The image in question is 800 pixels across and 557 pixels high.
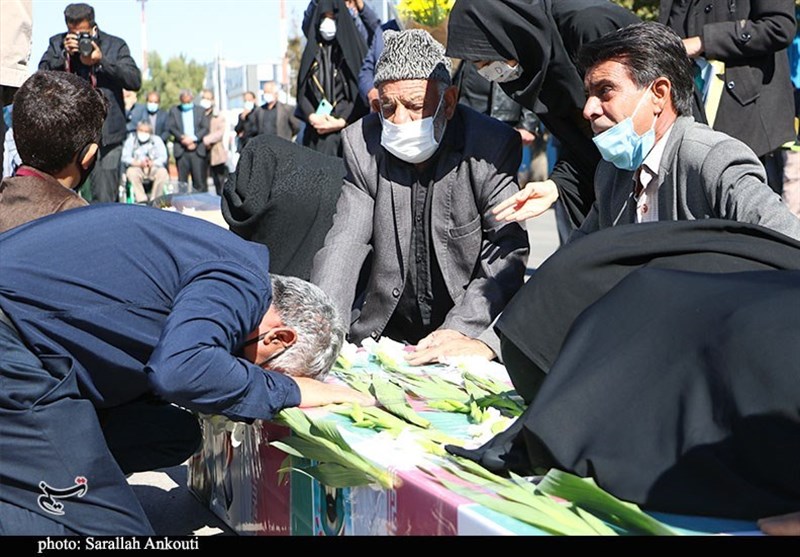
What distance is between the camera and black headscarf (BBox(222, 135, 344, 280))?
4969 mm

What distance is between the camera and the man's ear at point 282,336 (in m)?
2.76

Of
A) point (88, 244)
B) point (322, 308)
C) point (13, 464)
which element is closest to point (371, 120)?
point (322, 308)

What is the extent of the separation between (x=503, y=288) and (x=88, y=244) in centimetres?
174

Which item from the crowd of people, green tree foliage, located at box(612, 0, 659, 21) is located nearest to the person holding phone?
the crowd of people

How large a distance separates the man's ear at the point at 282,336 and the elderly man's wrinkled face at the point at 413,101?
148 centimetres

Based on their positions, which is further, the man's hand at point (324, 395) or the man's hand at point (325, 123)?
the man's hand at point (325, 123)

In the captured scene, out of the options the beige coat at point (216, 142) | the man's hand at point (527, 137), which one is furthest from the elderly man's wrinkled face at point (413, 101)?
the beige coat at point (216, 142)

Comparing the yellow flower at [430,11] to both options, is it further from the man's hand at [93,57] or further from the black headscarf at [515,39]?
the man's hand at [93,57]

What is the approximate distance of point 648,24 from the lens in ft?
11.2

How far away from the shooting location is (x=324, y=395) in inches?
114

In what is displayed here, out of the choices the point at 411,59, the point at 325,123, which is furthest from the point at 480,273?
the point at 325,123

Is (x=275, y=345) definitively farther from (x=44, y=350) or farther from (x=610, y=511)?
Result: (x=610, y=511)

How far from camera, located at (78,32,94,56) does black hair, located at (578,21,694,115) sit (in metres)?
4.38

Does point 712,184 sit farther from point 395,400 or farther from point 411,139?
point 411,139
